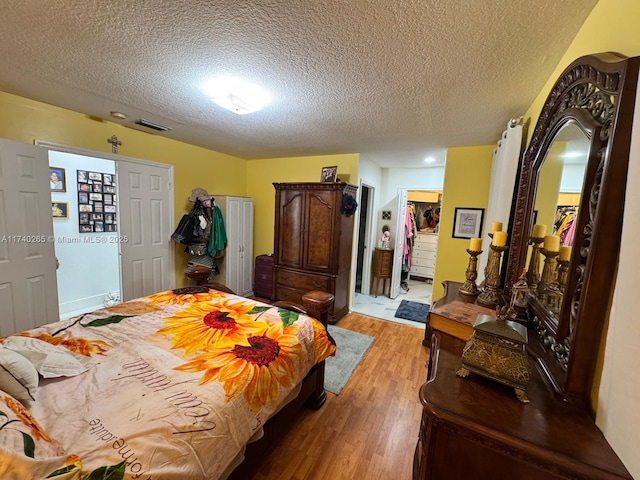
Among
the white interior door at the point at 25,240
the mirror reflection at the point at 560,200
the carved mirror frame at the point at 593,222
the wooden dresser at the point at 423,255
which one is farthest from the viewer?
the wooden dresser at the point at 423,255

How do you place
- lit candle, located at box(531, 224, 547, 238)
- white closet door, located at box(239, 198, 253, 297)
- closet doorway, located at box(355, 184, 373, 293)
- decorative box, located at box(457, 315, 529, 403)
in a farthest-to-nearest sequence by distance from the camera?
closet doorway, located at box(355, 184, 373, 293), white closet door, located at box(239, 198, 253, 297), lit candle, located at box(531, 224, 547, 238), decorative box, located at box(457, 315, 529, 403)

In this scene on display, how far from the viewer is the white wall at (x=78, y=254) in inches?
128

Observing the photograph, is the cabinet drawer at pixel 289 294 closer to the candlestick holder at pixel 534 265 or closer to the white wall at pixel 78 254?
the white wall at pixel 78 254

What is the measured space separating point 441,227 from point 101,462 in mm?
3427

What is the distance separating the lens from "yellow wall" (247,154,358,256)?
12.9 feet

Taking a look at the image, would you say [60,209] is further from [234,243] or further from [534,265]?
[534,265]

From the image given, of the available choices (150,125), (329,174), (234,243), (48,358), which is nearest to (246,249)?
(234,243)

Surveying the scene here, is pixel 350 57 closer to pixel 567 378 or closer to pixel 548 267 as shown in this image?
pixel 548 267

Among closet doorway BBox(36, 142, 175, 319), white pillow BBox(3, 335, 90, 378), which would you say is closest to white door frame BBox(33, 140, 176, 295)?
closet doorway BBox(36, 142, 175, 319)

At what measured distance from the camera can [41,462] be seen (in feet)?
2.22

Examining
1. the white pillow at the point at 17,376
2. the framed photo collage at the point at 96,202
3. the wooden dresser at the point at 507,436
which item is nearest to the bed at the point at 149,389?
the white pillow at the point at 17,376

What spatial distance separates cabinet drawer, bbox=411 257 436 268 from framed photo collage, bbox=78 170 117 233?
18.2ft

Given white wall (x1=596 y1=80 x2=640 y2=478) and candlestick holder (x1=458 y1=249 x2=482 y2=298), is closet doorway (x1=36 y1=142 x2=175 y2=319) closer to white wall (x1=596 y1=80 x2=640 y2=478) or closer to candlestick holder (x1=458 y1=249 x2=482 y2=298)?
→ candlestick holder (x1=458 y1=249 x2=482 y2=298)

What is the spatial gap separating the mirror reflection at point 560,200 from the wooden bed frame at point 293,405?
126 cm
